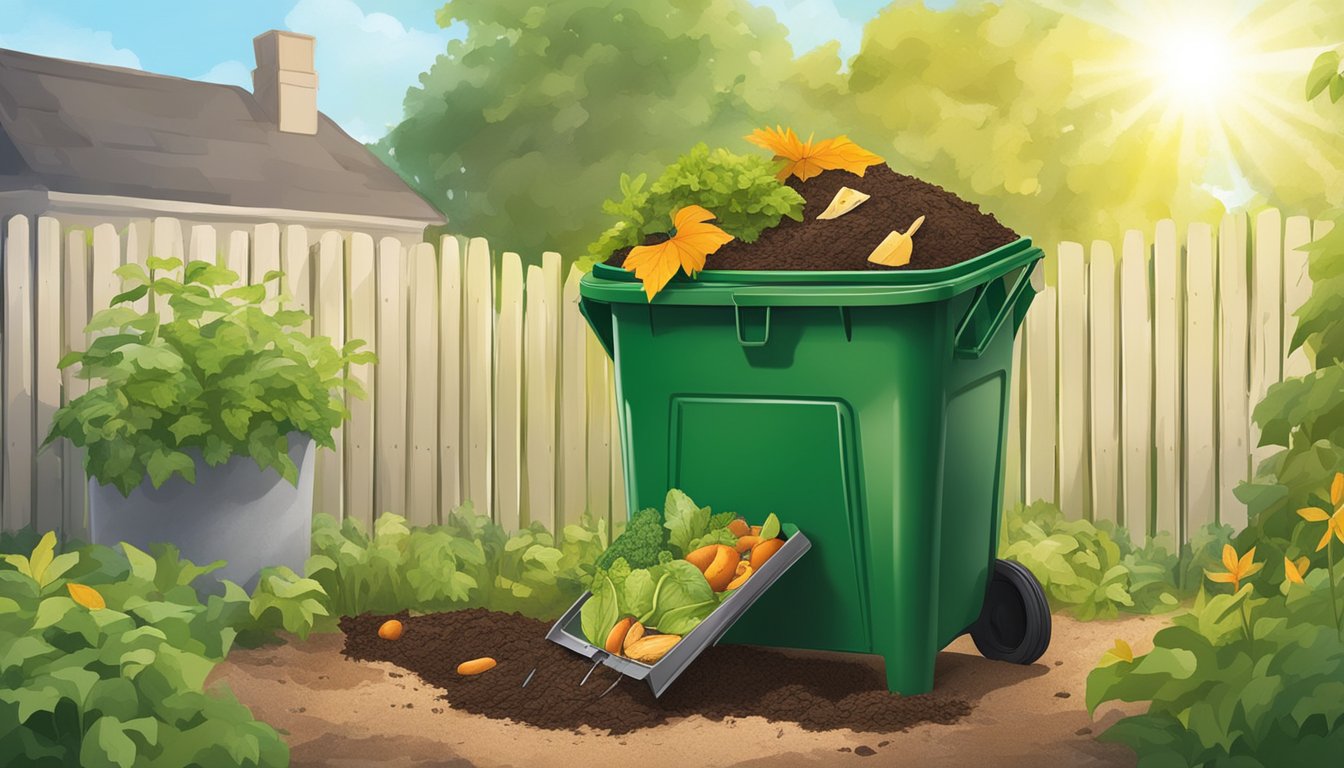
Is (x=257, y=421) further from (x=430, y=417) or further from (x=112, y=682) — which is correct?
(x=112, y=682)

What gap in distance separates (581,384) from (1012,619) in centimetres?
236

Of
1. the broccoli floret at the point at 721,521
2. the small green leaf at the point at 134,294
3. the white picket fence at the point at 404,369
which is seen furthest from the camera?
the white picket fence at the point at 404,369

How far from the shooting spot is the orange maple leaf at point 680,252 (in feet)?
13.6

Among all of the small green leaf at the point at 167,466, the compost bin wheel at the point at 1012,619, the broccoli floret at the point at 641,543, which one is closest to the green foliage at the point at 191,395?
the small green leaf at the point at 167,466

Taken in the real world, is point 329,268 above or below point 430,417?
above

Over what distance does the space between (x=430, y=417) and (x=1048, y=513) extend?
114 inches

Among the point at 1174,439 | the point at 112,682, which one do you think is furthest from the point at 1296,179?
the point at 112,682

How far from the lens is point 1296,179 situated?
48.8 feet

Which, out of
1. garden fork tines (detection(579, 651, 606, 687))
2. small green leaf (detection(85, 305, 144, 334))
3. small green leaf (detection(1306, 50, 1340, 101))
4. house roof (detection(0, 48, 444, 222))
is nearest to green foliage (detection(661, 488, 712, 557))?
garden fork tines (detection(579, 651, 606, 687))

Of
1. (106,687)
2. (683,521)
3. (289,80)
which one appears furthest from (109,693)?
(289,80)

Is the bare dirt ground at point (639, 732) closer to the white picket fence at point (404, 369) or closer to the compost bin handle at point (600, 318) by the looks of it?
the compost bin handle at point (600, 318)

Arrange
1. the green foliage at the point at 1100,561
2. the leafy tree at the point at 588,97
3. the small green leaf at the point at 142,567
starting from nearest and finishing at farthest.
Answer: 1. the small green leaf at the point at 142,567
2. the green foliage at the point at 1100,561
3. the leafy tree at the point at 588,97

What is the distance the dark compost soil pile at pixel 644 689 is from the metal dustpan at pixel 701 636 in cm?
10

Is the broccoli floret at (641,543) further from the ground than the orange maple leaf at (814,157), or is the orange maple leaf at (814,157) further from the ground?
the orange maple leaf at (814,157)
